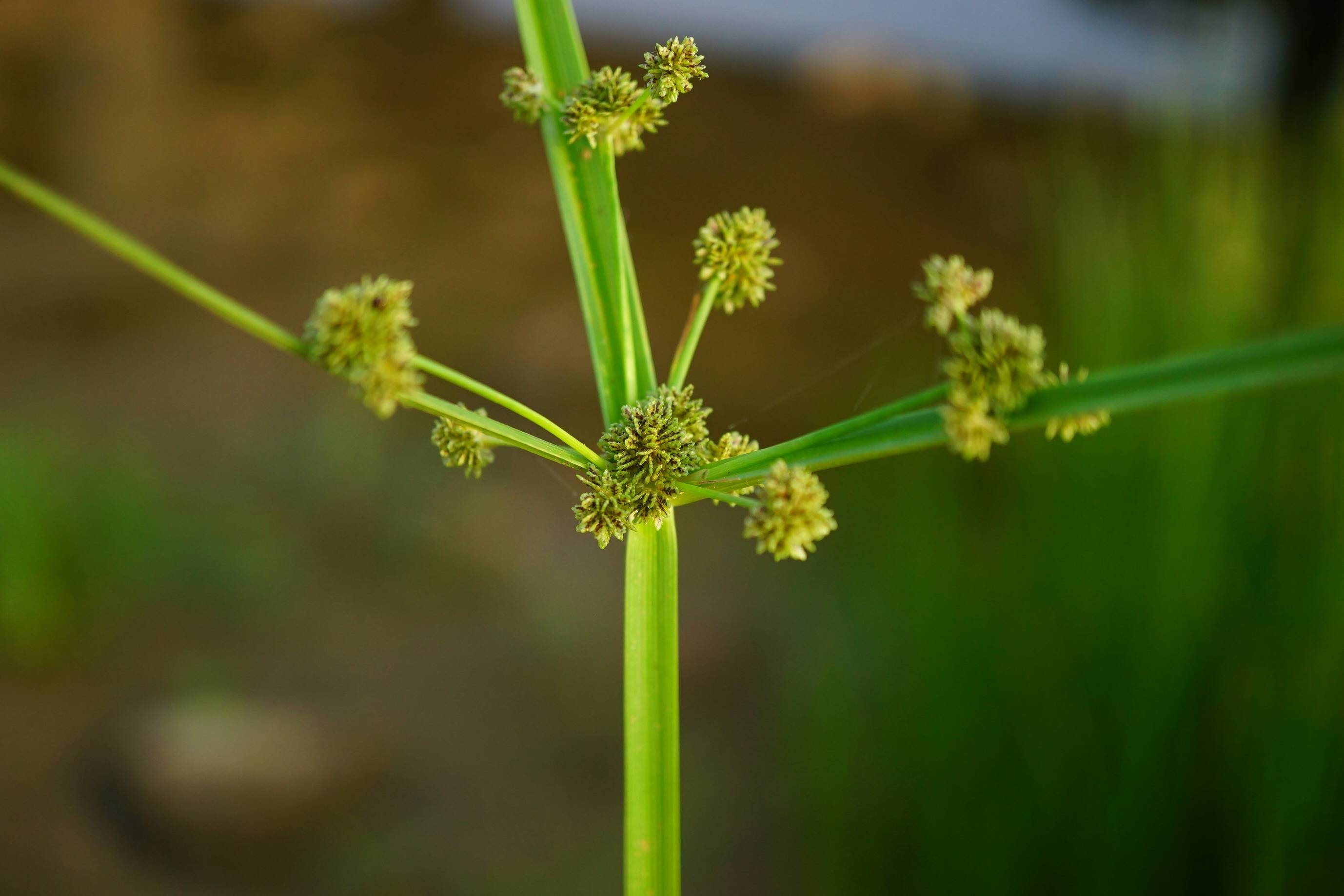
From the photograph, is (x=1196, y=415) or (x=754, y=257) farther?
(x=1196, y=415)

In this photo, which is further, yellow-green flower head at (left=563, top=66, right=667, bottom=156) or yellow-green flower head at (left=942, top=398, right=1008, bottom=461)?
yellow-green flower head at (left=563, top=66, right=667, bottom=156)

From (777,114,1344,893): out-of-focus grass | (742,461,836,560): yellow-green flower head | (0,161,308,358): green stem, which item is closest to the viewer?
(0,161,308,358): green stem

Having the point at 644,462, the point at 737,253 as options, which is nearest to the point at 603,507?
the point at 644,462

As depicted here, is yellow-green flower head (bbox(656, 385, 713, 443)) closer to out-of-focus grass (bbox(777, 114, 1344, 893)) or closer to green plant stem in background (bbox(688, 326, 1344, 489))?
green plant stem in background (bbox(688, 326, 1344, 489))

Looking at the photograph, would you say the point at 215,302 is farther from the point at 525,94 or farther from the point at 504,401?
the point at 525,94

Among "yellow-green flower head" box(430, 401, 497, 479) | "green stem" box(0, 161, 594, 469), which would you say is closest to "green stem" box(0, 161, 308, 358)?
"green stem" box(0, 161, 594, 469)

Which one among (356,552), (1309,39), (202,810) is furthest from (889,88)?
(202,810)

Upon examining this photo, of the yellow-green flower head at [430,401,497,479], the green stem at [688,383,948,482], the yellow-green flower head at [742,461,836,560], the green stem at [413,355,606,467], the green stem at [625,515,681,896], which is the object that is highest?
the yellow-green flower head at [430,401,497,479]

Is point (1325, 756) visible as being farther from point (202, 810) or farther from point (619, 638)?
point (619, 638)
